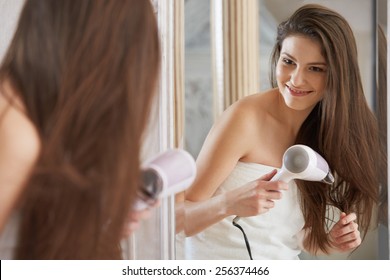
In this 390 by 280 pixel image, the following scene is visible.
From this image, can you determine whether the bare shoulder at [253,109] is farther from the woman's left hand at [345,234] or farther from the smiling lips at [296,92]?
the woman's left hand at [345,234]

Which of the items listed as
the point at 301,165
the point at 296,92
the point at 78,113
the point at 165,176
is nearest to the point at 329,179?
the point at 301,165

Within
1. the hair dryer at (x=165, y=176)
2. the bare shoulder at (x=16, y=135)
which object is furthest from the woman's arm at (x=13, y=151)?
the hair dryer at (x=165, y=176)

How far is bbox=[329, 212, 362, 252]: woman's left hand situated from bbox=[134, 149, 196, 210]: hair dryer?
0.29 m

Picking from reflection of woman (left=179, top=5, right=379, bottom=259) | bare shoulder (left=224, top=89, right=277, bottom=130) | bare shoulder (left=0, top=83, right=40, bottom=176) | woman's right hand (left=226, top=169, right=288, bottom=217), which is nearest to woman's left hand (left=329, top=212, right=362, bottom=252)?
reflection of woman (left=179, top=5, right=379, bottom=259)

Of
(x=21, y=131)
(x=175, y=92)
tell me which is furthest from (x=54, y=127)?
(x=175, y=92)

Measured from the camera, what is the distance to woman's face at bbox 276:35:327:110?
43.9 inches

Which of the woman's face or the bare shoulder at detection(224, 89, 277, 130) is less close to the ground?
the woman's face

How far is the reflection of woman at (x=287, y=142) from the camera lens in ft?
3.64

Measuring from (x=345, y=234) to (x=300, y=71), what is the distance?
0.30 m

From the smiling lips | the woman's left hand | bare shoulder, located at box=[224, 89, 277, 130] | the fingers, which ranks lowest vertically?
the woman's left hand

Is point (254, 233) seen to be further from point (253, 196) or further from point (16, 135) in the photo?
point (16, 135)

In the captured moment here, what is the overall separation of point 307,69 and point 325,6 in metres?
0.12

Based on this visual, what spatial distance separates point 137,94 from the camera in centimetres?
102

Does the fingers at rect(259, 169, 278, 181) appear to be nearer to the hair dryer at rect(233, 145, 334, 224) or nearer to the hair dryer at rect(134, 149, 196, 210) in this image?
the hair dryer at rect(233, 145, 334, 224)
